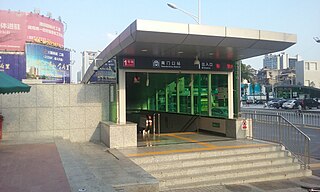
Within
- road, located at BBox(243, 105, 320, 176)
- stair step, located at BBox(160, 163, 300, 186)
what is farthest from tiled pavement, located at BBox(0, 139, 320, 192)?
road, located at BBox(243, 105, 320, 176)

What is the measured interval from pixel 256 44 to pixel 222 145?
317 centimetres

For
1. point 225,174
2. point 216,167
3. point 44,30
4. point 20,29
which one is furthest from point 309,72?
point 225,174

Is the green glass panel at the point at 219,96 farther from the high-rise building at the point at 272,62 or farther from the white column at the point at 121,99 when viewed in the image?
the high-rise building at the point at 272,62

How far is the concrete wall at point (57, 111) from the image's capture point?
33.2 ft

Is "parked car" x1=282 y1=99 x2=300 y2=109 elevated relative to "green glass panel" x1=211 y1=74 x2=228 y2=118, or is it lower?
lower

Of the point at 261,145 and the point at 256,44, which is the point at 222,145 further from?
the point at 256,44

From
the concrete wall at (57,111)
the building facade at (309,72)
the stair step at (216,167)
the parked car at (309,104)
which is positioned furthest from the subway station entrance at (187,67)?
the building facade at (309,72)

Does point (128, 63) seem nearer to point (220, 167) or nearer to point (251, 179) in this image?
point (220, 167)

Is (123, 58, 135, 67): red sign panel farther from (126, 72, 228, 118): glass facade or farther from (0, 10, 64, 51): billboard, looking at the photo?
(0, 10, 64, 51): billboard

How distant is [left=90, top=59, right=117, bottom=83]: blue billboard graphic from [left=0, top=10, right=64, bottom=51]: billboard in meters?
23.0

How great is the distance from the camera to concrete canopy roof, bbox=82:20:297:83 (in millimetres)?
7503

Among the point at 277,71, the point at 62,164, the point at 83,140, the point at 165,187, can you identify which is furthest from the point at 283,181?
the point at 277,71

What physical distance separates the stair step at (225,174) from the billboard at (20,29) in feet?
100

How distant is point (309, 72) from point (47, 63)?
57201 mm
